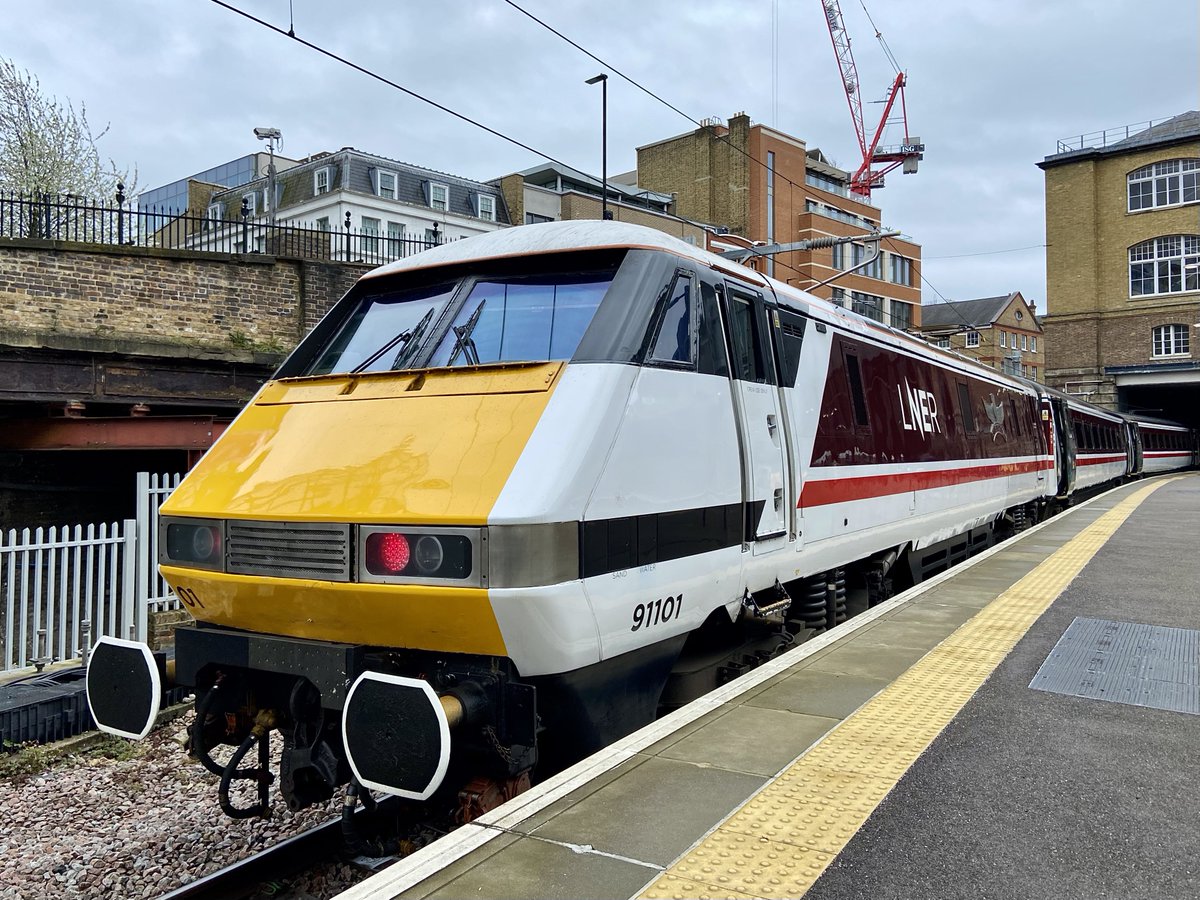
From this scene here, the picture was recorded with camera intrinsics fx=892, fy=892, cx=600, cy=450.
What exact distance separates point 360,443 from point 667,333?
158 cm

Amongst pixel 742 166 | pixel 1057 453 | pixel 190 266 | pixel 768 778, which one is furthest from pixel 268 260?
pixel 742 166

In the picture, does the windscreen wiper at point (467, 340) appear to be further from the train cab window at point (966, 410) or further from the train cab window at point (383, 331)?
the train cab window at point (966, 410)

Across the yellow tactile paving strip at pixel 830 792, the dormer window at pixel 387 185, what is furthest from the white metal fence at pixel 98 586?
the dormer window at pixel 387 185

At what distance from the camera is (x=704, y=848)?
10.7ft

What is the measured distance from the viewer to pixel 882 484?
25.3 ft

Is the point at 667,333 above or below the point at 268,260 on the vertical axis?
below

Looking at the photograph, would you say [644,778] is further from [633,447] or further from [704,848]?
[633,447]

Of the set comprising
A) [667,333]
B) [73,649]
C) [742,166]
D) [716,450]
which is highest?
[742,166]

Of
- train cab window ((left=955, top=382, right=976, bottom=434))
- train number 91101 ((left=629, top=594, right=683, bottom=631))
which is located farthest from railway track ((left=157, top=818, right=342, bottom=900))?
train cab window ((left=955, top=382, right=976, bottom=434))

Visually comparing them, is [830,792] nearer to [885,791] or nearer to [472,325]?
[885,791]

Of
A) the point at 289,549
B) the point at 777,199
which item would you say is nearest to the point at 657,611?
the point at 289,549

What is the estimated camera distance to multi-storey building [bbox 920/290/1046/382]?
76.8 metres

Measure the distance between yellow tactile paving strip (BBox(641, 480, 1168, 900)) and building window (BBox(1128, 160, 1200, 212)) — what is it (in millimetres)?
52734

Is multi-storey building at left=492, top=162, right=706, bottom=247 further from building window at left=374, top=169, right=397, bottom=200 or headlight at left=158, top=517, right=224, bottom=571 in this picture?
headlight at left=158, top=517, right=224, bottom=571
